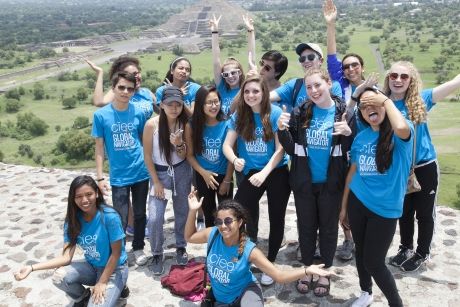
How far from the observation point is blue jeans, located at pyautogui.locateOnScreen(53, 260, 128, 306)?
442 centimetres

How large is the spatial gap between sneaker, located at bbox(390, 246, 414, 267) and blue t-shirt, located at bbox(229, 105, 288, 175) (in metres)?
1.82

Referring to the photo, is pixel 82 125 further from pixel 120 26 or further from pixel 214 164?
pixel 120 26

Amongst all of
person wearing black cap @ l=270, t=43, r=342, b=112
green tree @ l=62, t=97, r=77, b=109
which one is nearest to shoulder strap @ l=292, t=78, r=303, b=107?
person wearing black cap @ l=270, t=43, r=342, b=112

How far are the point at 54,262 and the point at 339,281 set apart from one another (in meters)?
3.04

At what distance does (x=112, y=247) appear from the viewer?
450 centimetres

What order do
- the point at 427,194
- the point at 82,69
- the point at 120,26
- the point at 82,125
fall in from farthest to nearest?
1. the point at 120,26
2. the point at 82,69
3. the point at 82,125
4. the point at 427,194

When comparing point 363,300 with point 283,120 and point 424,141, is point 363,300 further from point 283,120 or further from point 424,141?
point 283,120

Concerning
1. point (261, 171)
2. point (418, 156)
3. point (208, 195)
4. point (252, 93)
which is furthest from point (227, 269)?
point (418, 156)

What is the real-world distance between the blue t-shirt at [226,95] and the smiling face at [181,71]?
0.45 m

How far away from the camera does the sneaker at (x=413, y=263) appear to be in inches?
206

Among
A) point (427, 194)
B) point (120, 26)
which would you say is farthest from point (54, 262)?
point (120, 26)

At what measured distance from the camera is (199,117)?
5.05m

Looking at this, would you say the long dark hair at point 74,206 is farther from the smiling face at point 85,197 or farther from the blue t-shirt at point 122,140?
the blue t-shirt at point 122,140

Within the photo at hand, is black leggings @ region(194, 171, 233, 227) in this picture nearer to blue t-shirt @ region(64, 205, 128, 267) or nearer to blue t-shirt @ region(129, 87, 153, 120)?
blue t-shirt @ region(129, 87, 153, 120)
